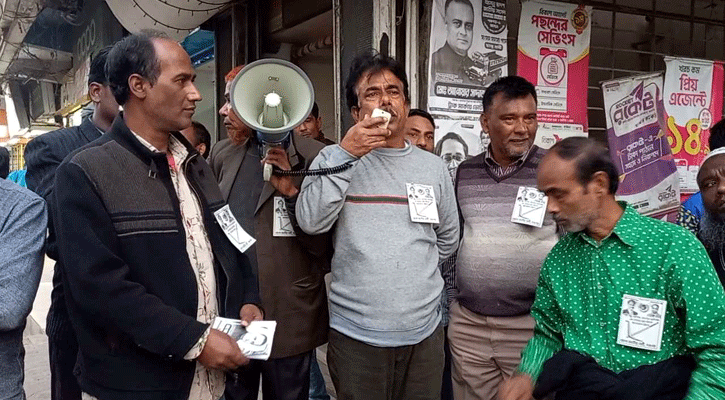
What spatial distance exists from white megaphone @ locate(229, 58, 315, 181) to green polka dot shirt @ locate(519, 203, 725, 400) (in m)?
1.01

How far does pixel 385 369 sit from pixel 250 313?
53 cm

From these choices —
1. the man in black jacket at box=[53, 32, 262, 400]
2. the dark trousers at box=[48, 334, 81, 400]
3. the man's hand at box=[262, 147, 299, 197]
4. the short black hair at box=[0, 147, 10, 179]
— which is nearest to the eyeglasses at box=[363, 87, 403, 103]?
the man's hand at box=[262, 147, 299, 197]

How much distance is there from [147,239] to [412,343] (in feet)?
3.29

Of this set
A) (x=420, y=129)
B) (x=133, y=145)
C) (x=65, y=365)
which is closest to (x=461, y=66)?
(x=420, y=129)

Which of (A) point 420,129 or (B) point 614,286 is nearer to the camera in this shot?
(B) point 614,286

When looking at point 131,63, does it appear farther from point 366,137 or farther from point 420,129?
Result: point 420,129

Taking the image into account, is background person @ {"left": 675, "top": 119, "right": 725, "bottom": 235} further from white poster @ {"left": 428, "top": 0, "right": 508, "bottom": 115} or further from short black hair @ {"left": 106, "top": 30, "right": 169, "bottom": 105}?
short black hair @ {"left": 106, "top": 30, "right": 169, "bottom": 105}

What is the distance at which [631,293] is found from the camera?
1496 mm

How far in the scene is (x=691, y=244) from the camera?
1462 millimetres

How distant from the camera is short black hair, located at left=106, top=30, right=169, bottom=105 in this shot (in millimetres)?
1613

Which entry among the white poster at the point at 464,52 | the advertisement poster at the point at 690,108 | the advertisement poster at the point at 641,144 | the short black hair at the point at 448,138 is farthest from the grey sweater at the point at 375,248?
the advertisement poster at the point at 690,108

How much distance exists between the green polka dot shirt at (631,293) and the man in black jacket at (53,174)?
1.82 metres

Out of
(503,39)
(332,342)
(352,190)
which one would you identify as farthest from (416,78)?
(332,342)

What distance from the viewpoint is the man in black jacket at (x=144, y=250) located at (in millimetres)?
1452
